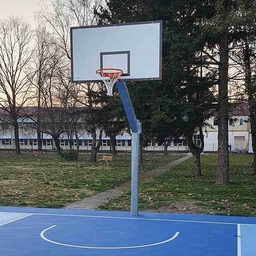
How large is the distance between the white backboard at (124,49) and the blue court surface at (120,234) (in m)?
3.45

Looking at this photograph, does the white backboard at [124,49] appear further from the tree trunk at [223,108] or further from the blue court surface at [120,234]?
the tree trunk at [223,108]

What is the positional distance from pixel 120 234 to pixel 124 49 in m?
4.37

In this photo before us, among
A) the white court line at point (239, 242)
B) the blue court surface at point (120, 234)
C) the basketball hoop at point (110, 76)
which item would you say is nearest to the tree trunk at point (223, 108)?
the blue court surface at point (120, 234)

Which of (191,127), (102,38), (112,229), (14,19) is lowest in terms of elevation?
(112,229)

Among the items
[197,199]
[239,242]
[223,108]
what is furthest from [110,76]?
[223,108]

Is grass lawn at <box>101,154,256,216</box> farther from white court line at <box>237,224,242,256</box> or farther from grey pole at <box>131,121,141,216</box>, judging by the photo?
white court line at <box>237,224,242,256</box>

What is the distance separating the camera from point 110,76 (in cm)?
987

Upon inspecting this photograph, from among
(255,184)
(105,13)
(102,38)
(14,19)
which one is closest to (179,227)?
(102,38)

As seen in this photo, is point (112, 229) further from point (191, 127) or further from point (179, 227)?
point (191, 127)

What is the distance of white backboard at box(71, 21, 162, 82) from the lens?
9.85 m

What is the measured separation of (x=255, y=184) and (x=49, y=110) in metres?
31.7

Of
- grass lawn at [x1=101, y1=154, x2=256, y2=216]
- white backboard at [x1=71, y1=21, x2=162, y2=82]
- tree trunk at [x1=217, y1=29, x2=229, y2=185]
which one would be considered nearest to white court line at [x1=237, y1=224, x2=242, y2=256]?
grass lawn at [x1=101, y1=154, x2=256, y2=216]

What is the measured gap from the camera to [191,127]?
17969 mm

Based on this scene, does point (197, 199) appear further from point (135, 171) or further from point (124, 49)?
point (124, 49)
